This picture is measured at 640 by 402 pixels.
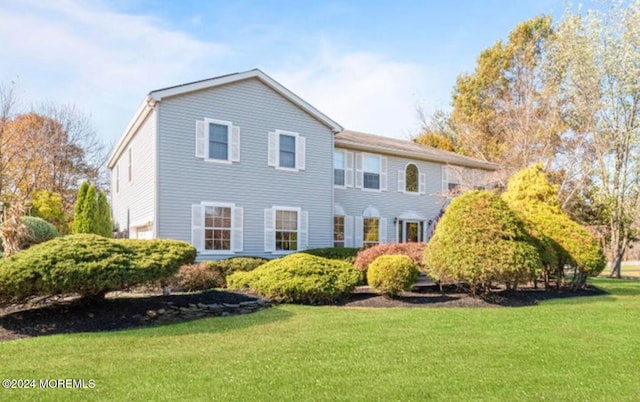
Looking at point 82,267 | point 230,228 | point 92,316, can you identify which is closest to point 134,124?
point 230,228

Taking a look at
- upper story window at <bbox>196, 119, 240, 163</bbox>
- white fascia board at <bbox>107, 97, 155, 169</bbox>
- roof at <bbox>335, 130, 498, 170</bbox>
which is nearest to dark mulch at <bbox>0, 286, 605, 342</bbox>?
upper story window at <bbox>196, 119, 240, 163</bbox>

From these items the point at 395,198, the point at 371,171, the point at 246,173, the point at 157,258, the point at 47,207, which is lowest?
the point at 157,258

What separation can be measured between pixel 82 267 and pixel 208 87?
8.67 meters

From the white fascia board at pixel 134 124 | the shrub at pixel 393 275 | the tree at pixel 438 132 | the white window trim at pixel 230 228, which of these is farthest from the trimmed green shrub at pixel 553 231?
the tree at pixel 438 132

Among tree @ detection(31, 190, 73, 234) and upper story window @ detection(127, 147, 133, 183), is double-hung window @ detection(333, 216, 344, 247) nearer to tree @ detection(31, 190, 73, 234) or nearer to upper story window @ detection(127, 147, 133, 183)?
upper story window @ detection(127, 147, 133, 183)

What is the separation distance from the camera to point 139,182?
50.5 ft

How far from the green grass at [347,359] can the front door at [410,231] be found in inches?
466

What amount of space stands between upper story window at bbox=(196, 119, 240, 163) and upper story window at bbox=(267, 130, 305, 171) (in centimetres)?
130

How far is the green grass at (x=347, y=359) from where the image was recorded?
4.16 meters

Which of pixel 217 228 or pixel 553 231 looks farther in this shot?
pixel 217 228

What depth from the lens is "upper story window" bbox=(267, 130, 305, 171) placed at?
15363 mm

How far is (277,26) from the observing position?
1275cm

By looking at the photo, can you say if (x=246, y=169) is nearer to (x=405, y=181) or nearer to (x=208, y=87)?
(x=208, y=87)

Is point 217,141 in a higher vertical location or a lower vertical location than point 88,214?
higher
